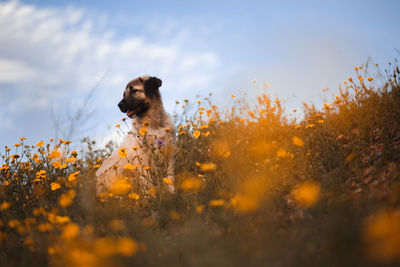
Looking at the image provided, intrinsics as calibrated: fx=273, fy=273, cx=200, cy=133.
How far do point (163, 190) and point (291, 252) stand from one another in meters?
1.65

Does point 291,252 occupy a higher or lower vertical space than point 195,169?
lower

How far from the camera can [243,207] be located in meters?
1.83

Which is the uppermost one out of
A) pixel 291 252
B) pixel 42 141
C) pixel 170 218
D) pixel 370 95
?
pixel 42 141

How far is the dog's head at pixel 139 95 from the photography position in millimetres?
4555

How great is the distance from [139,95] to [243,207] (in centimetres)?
325

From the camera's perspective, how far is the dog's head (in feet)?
14.9

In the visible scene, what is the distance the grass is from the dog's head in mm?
710

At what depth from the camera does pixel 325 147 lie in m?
3.12

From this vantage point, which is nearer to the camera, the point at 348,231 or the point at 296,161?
the point at 348,231

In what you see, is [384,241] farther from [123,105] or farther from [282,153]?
[123,105]

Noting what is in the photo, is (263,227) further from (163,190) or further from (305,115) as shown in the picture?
(305,115)

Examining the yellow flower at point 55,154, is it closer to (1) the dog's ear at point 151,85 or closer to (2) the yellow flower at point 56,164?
(2) the yellow flower at point 56,164

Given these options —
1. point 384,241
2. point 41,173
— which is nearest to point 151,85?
point 41,173

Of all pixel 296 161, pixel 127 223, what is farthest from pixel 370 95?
pixel 127 223
